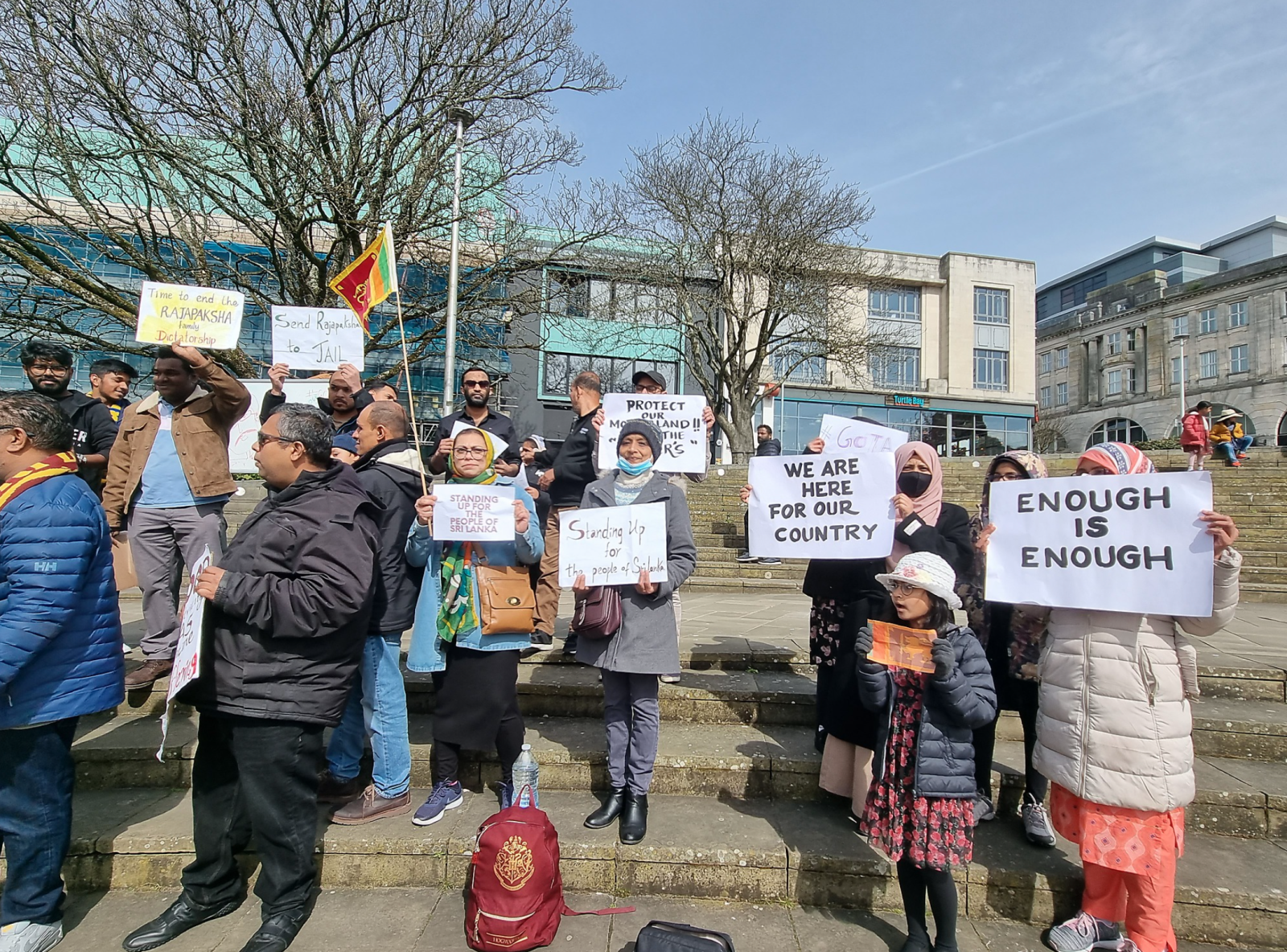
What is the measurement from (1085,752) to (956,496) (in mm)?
12717

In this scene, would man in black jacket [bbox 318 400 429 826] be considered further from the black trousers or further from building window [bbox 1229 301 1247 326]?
building window [bbox 1229 301 1247 326]

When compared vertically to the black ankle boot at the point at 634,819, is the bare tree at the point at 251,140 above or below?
above

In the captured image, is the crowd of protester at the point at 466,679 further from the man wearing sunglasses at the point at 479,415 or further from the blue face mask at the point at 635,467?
the man wearing sunglasses at the point at 479,415

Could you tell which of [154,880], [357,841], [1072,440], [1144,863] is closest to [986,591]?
[1144,863]

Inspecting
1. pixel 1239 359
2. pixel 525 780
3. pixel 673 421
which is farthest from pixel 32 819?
pixel 1239 359

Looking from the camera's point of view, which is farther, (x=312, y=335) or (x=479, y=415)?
(x=312, y=335)

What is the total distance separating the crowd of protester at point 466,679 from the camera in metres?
2.54

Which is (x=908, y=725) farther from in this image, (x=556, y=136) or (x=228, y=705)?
(x=556, y=136)

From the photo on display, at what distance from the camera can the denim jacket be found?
10.8ft

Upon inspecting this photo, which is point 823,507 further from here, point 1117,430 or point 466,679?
point 1117,430

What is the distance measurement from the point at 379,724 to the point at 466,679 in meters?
0.49

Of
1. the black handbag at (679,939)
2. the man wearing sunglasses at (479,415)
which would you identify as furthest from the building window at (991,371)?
the black handbag at (679,939)

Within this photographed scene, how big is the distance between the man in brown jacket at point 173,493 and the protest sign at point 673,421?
2490mm

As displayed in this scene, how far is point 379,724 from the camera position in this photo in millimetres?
3291
